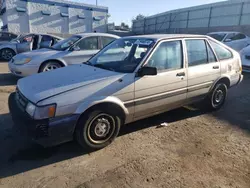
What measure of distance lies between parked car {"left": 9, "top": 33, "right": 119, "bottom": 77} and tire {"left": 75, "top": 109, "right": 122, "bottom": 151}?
4.15 metres

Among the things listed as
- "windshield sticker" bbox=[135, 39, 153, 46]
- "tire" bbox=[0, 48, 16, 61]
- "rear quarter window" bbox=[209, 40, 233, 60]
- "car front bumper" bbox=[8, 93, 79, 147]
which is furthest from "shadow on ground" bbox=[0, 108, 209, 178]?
"tire" bbox=[0, 48, 16, 61]

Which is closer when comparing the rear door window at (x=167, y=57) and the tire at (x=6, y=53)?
the rear door window at (x=167, y=57)

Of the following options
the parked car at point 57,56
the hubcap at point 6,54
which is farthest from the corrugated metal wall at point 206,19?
the hubcap at point 6,54

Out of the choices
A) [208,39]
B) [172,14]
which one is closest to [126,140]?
[208,39]

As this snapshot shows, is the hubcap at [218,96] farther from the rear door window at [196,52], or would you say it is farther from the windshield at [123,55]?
the windshield at [123,55]

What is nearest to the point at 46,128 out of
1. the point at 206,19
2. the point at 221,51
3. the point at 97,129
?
the point at 97,129

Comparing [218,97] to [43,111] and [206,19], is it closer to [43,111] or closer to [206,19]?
[43,111]

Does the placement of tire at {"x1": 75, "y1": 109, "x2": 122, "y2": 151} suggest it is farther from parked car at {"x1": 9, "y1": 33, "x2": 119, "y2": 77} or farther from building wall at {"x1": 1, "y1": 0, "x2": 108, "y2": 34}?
building wall at {"x1": 1, "y1": 0, "x2": 108, "y2": 34}

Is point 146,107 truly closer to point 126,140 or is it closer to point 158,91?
point 158,91

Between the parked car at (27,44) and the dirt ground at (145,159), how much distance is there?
7770mm

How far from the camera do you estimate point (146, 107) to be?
366cm

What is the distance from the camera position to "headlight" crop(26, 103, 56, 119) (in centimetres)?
274

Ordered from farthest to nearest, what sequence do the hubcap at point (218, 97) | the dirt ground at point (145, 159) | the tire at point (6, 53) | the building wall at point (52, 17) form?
the building wall at point (52, 17), the tire at point (6, 53), the hubcap at point (218, 97), the dirt ground at point (145, 159)

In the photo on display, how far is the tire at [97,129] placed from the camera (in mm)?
3057
